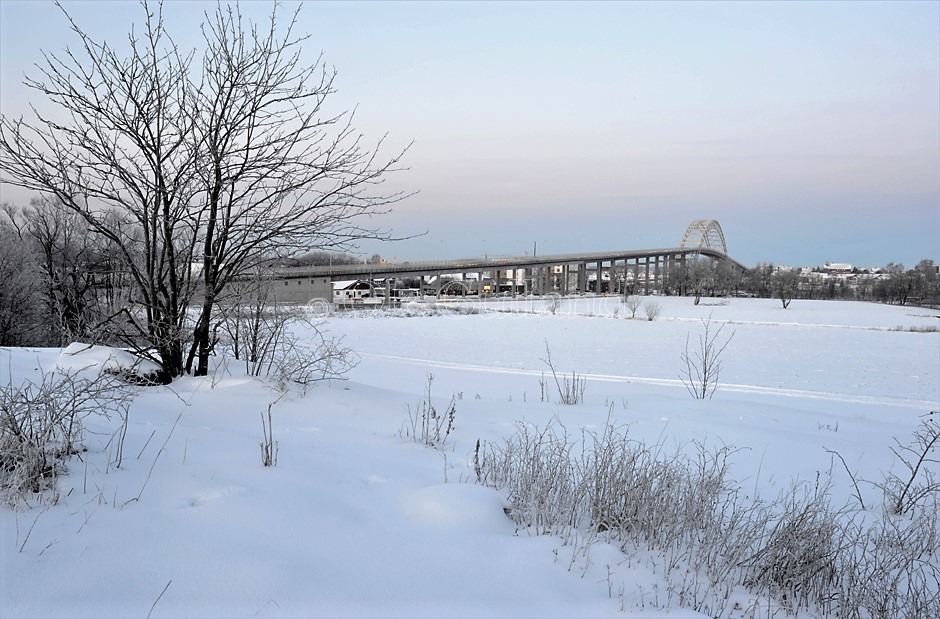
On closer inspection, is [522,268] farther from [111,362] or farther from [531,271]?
[111,362]

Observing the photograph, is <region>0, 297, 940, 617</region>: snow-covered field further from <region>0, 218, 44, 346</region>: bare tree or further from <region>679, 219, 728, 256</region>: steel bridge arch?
<region>679, 219, 728, 256</region>: steel bridge arch

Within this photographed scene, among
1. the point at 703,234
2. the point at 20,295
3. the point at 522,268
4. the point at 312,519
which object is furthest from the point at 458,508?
the point at 703,234

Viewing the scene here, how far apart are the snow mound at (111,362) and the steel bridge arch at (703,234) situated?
517 ft

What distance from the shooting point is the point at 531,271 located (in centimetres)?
11750

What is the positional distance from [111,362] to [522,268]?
95140 millimetres

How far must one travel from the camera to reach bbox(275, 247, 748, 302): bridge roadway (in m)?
62.1

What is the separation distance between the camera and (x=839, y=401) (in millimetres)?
13102

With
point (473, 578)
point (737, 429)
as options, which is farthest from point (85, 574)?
point (737, 429)

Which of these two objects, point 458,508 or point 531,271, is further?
point 531,271

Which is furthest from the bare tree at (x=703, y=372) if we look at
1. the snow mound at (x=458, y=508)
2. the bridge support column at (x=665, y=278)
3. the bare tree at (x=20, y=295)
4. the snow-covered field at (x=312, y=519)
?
the bridge support column at (x=665, y=278)

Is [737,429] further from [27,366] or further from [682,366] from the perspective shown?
[682,366]

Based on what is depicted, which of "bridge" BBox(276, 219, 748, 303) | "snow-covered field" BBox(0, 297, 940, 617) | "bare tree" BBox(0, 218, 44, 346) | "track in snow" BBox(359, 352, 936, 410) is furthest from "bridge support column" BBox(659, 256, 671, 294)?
"snow-covered field" BBox(0, 297, 940, 617)

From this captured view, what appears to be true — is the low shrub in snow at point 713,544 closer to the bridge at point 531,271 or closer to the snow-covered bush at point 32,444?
the snow-covered bush at point 32,444

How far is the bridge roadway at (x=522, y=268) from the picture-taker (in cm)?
6206
